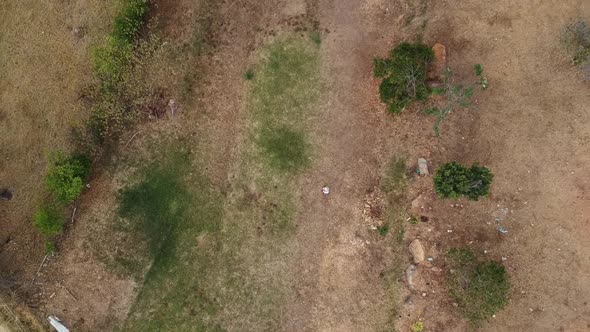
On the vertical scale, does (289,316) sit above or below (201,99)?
below

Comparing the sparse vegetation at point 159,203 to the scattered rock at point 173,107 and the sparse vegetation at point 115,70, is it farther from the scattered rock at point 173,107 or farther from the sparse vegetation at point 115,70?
the sparse vegetation at point 115,70

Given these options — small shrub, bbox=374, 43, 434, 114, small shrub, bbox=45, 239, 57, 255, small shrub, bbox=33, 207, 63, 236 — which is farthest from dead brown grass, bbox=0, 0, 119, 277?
small shrub, bbox=374, 43, 434, 114

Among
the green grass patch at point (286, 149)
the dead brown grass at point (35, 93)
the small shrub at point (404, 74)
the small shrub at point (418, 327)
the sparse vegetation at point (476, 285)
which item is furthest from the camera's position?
the dead brown grass at point (35, 93)

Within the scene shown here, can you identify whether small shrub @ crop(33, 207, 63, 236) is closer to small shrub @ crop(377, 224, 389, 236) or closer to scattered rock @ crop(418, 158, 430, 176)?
small shrub @ crop(377, 224, 389, 236)

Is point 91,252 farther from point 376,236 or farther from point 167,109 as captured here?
point 376,236

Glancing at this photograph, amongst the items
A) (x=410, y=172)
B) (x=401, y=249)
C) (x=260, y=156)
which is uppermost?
(x=260, y=156)

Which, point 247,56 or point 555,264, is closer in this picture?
point 555,264

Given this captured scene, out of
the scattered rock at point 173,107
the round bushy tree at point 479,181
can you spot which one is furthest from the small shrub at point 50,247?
the round bushy tree at point 479,181

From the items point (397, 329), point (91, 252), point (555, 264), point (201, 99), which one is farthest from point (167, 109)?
point (555, 264)
